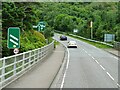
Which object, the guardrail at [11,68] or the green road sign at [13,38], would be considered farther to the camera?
the green road sign at [13,38]

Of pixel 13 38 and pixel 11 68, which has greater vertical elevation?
pixel 13 38

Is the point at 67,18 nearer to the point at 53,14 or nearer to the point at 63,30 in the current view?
the point at 63,30

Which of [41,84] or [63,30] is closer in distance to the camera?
[41,84]

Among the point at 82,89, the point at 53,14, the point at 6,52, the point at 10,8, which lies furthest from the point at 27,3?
the point at 53,14

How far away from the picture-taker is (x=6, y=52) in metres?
27.1

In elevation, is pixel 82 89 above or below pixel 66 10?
below

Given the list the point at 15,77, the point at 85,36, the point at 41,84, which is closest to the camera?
the point at 41,84

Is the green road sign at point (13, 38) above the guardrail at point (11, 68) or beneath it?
above

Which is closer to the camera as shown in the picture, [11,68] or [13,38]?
[11,68]

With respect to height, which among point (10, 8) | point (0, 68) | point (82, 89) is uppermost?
point (10, 8)

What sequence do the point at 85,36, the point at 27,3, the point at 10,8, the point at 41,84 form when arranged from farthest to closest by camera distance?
1. the point at 85,36
2. the point at 27,3
3. the point at 10,8
4. the point at 41,84

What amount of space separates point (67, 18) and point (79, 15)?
19467 mm

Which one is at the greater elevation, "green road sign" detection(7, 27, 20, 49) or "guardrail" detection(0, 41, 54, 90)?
"green road sign" detection(7, 27, 20, 49)

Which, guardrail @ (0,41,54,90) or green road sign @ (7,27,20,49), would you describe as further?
green road sign @ (7,27,20,49)
